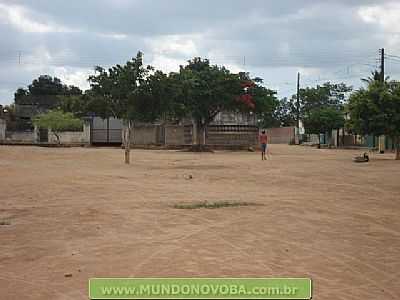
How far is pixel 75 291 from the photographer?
4.88m

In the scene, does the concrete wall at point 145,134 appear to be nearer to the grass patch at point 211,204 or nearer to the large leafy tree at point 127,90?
the large leafy tree at point 127,90

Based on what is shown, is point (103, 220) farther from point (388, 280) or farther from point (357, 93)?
point (357, 93)

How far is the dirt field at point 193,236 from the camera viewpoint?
5.54 meters

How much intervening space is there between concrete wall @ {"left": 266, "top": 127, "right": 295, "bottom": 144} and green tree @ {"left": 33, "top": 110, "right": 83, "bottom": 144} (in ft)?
114

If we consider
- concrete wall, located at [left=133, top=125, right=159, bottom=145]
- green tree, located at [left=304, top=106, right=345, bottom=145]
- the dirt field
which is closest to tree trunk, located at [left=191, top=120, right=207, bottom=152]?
concrete wall, located at [left=133, top=125, right=159, bottom=145]

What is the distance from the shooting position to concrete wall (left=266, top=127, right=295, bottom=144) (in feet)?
247

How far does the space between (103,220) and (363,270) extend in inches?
183

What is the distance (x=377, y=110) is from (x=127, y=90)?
13049 millimetres

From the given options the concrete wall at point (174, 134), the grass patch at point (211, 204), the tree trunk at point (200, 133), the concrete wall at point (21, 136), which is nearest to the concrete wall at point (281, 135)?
the concrete wall at point (174, 134)

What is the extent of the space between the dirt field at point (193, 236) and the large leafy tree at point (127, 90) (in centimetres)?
1222

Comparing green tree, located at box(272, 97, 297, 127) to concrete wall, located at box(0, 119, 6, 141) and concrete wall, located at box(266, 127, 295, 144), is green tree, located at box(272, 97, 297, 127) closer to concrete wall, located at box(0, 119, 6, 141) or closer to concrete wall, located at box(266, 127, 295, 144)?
concrete wall, located at box(266, 127, 295, 144)

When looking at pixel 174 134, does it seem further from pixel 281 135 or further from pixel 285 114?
pixel 285 114

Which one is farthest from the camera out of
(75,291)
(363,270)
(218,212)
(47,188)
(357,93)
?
(357,93)

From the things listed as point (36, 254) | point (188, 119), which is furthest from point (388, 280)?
point (188, 119)
